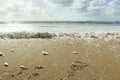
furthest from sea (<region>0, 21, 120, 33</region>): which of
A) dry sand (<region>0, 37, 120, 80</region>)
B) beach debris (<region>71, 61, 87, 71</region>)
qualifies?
beach debris (<region>71, 61, 87, 71</region>)

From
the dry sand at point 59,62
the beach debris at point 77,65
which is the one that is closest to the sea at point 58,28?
the dry sand at point 59,62

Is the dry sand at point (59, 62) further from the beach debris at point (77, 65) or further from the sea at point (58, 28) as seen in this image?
the sea at point (58, 28)

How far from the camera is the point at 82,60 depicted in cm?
1068

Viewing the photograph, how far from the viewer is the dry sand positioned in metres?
8.89

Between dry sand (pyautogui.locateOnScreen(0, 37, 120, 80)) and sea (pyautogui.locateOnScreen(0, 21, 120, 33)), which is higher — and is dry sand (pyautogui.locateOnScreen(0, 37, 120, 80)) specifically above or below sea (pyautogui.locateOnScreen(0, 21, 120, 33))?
above

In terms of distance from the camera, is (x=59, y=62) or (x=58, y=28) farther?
(x=58, y=28)

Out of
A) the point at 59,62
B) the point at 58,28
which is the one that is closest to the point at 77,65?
the point at 59,62

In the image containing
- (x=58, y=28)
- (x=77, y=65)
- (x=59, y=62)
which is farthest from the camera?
(x=58, y=28)

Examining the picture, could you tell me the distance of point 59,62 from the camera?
1035cm

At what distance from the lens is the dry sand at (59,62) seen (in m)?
8.89

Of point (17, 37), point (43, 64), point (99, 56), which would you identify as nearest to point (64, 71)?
point (43, 64)

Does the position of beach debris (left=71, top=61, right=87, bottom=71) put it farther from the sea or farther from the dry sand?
the sea

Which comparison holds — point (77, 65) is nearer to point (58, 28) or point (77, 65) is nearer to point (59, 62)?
point (59, 62)

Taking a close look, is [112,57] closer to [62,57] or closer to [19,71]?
[62,57]
